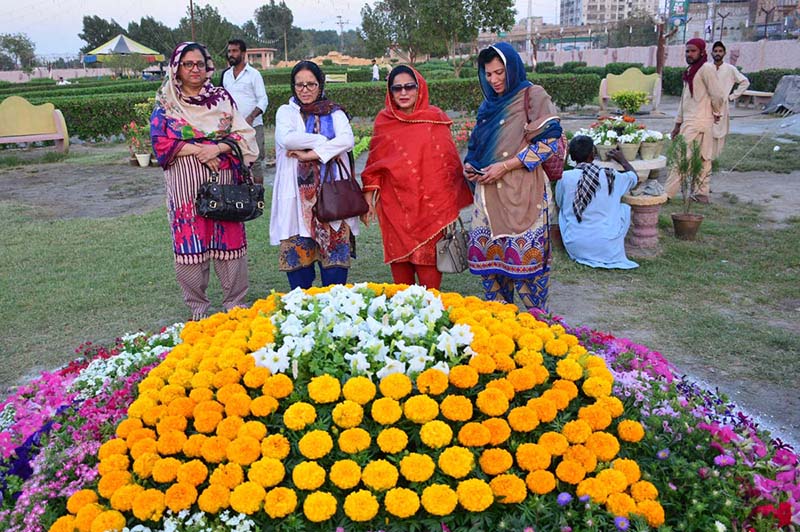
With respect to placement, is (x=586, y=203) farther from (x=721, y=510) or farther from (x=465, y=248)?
(x=721, y=510)

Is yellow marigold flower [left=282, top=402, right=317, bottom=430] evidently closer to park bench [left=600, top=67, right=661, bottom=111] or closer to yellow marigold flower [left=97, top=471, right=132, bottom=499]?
yellow marigold flower [left=97, top=471, right=132, bottom=499]

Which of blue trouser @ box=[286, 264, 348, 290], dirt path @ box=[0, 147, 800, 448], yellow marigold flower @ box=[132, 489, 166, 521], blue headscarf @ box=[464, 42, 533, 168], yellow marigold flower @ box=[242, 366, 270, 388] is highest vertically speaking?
blue headscarf @ box=[464, 42, 533, 168]

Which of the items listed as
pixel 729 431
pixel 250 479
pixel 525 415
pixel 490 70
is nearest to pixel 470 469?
pixel 525 415

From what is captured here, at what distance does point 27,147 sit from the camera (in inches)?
606

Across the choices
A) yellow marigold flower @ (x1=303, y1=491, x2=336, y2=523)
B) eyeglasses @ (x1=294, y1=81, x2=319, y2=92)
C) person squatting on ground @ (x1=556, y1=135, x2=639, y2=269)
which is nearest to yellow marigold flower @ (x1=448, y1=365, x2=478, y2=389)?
yellow marigold flower @ (x1=303, y1=491, x2=336, y2=523)

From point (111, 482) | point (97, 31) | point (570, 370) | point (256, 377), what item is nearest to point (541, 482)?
point (570, 370)

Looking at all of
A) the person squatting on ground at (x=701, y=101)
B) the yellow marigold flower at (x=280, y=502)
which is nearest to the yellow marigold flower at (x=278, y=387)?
the yellow marigold flower at (x=280, y=502)

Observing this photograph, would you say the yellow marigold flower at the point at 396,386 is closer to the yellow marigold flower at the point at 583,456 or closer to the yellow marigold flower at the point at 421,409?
the yellow marigold flower at the point at 421,409

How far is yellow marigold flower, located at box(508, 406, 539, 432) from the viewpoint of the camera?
6.77 ft

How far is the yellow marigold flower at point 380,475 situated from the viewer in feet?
6.15

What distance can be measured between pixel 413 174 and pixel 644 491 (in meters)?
2.48

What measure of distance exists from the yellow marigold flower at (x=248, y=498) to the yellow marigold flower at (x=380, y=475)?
29cm

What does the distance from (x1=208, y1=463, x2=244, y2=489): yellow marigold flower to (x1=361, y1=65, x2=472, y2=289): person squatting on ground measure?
2.33 m

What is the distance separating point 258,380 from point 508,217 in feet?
7.09
